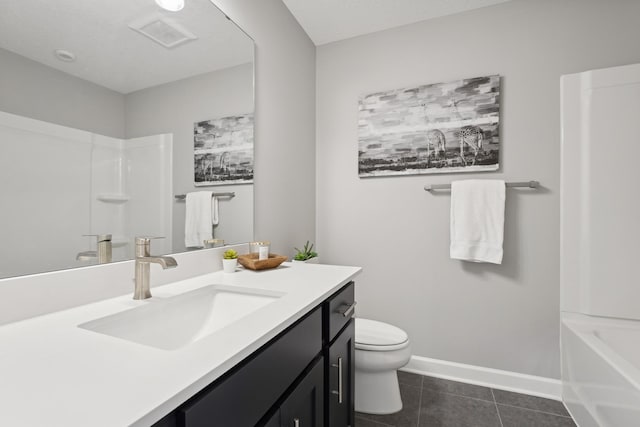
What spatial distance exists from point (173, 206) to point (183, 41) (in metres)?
0.66

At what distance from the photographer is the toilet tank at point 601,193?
1547 millimetres

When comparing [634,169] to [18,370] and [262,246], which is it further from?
[18,370]

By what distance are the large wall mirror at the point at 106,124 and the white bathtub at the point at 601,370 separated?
5.64ft

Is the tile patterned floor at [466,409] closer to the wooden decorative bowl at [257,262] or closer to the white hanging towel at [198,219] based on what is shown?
the wooden decorative bowl at [257,262]

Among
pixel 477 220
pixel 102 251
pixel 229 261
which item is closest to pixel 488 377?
pixel 477 220

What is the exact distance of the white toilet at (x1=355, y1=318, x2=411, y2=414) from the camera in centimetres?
151

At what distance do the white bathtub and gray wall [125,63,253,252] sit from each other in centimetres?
167

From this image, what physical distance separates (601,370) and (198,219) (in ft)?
6.03

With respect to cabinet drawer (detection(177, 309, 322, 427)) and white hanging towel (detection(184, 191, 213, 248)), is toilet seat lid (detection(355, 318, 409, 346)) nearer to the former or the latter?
cabinet drawer (detection(177, 309, 322, 427))

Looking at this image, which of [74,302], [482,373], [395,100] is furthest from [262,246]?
[482,373]

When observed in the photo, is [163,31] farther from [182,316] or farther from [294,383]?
[294,383]

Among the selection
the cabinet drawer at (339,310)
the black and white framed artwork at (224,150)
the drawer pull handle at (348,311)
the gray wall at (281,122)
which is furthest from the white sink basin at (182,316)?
the gray wall at (281,122)

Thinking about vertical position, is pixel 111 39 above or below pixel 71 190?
above

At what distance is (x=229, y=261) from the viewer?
1308mm
